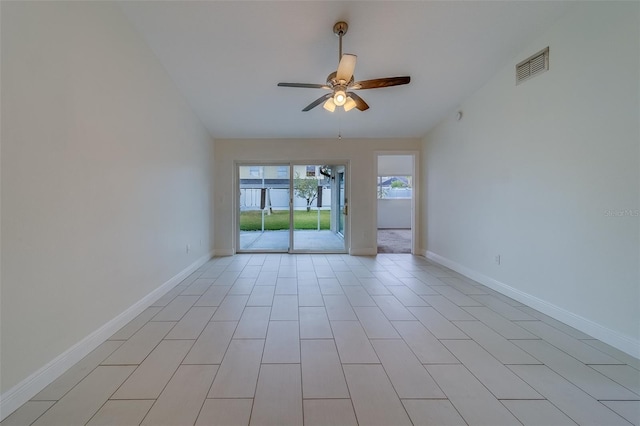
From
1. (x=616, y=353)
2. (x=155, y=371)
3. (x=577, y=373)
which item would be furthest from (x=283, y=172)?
(x=616, y=353)

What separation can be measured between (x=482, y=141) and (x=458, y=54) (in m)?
1.15

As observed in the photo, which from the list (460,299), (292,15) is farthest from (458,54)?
(460,299)

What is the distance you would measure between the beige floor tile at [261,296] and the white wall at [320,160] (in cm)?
222

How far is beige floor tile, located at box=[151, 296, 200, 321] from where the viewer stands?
7.90 ft

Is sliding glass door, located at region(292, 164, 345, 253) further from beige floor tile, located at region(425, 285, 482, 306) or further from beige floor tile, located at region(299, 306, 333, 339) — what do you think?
beige floor tile, located at region(299, 306, 333, 339)

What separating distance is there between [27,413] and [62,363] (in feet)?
1.16

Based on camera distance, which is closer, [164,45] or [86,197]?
[86,197]

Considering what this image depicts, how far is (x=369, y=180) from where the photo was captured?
5203mm

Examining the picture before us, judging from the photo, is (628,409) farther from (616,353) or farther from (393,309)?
(393,309)

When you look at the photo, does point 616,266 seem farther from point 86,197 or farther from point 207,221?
point 207,221

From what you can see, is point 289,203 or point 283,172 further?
point 283,172

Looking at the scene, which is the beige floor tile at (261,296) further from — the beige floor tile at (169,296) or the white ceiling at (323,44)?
the white ceiling at (323,44)

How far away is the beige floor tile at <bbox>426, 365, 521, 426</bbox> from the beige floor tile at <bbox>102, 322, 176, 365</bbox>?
2.00 m

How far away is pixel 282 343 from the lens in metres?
1.96
